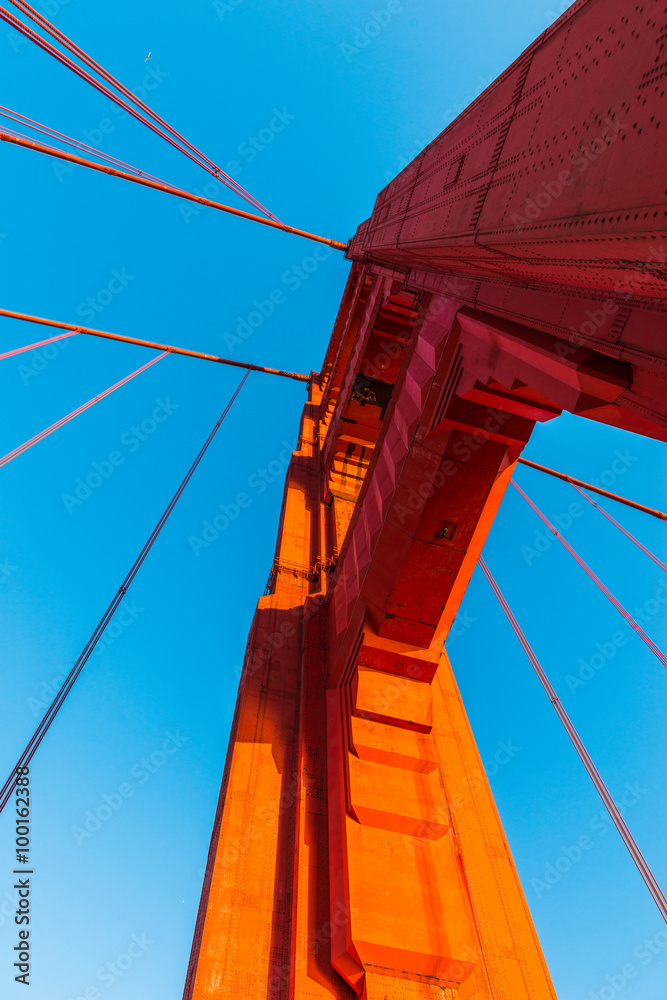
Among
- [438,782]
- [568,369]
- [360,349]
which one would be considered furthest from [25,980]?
[360,349]

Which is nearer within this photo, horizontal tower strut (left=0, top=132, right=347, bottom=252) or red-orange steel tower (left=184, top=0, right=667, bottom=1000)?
red-orange steel tower (left=184, top=0, right=667, bottom=1000)

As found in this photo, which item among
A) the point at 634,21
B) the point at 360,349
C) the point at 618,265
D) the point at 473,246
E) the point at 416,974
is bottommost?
the point at 416,974

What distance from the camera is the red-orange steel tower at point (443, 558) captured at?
3.13 m

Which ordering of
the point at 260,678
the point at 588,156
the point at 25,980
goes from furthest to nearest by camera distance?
the point at 260,678, the point at 25,980, the point at 588,156

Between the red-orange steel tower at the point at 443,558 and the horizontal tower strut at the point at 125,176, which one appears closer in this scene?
the red-orange steel tower at the point at 443,558

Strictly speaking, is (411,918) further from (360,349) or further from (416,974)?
(360,349)

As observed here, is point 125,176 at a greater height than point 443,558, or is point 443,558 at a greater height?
point 125,176

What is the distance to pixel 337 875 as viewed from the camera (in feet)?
21.7

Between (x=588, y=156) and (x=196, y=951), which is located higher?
(x=588, y=156)

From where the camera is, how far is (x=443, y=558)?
27.2ft

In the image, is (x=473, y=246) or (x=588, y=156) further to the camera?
(x=473, y=246)

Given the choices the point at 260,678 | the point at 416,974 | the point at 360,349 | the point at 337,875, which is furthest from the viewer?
the point at 360,349

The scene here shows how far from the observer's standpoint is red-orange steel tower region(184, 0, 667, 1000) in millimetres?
3133

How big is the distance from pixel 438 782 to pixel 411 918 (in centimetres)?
185
